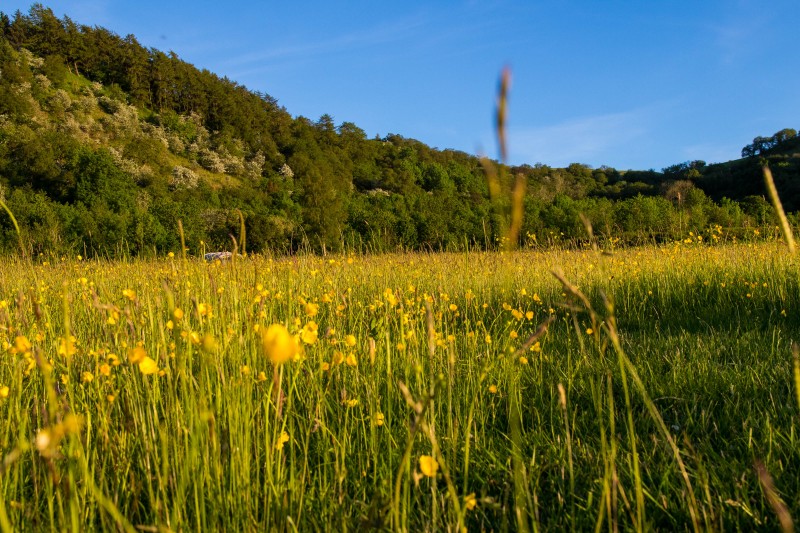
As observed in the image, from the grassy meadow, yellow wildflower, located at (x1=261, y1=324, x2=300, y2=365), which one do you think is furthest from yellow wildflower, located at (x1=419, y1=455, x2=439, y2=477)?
yellow wildflower, located at (x1=261, y1=324, x2=300, y2=365)

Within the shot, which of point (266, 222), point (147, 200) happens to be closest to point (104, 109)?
point (147, 200)

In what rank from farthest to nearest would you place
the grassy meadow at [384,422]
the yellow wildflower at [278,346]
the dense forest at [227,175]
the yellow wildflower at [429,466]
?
the dense forest at [227,175]
the grassy meadow at [384,422]
the yellow wildflower at [429,466]
the yellow wildflower at [278,346]

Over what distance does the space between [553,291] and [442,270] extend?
1296 mm

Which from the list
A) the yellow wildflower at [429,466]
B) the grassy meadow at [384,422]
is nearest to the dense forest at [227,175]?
the grassy meadow at [384,422]

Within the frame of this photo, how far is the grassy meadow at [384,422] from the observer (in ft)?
3.19

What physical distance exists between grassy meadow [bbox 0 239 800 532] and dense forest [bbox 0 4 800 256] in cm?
722

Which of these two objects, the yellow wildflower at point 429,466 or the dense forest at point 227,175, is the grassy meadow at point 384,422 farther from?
the dense forest at point 227,175

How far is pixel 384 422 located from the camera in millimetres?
1597

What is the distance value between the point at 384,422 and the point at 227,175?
37475 mm

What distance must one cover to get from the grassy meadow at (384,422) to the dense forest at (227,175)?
7.22 meters

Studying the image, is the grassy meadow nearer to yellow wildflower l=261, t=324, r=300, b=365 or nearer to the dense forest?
yellow wildflower l=261, t=324, r=300, b=365

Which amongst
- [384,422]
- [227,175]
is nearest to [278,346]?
[384,422]

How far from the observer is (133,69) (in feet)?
148

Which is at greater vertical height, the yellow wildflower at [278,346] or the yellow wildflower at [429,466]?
the yellow wildflower at [278,346]
